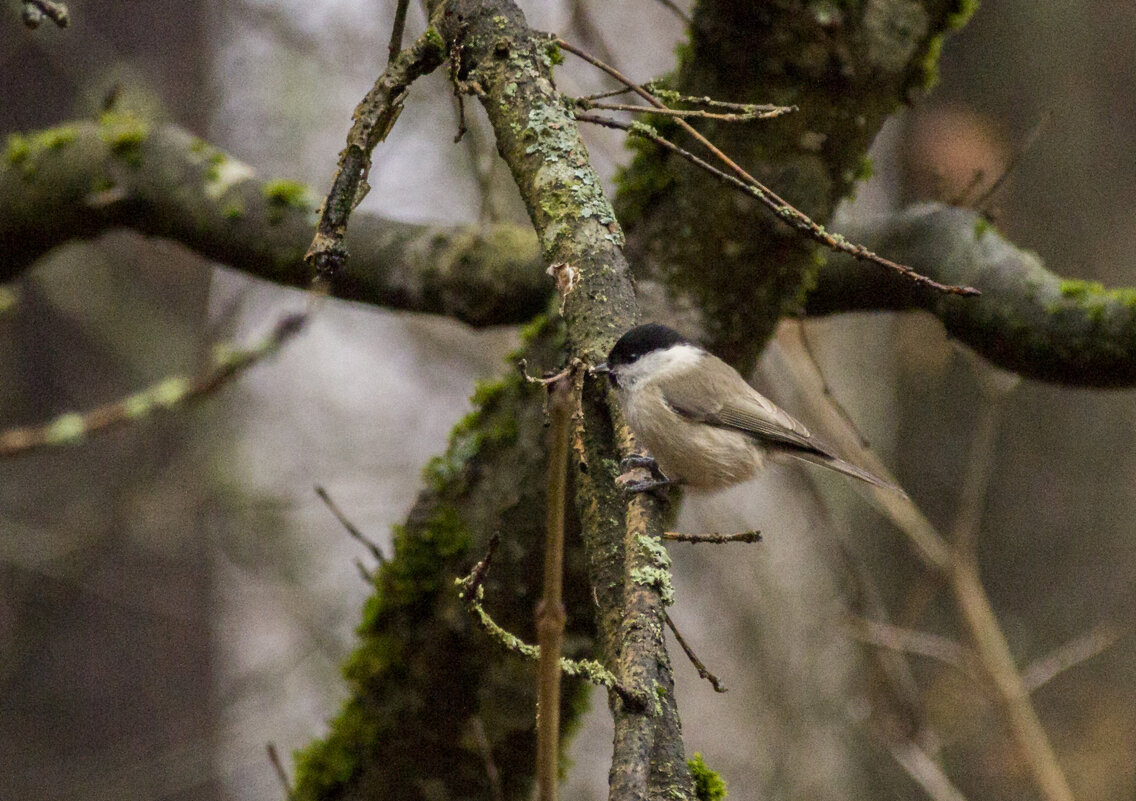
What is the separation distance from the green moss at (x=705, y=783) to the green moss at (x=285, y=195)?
2355mm

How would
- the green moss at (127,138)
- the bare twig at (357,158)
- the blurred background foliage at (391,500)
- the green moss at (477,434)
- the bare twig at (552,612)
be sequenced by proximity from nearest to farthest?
1. the bare twig at (552,612)
2. the bare twig at (357,158)
3. the green moss at (477,434)
4. the green moss at (127,138)
5. the blurred background foliage at (391,500)

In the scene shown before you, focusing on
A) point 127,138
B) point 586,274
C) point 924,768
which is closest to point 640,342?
point 586,274

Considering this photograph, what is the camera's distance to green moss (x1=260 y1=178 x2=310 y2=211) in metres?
3.00

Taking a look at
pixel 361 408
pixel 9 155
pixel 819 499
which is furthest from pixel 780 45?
pixel 361 408

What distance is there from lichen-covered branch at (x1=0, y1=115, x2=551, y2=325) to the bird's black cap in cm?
60

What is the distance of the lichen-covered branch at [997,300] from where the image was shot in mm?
2574

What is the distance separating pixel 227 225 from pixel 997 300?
2.49 meters

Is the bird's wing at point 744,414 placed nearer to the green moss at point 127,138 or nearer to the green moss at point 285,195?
the green moss at point 285,195

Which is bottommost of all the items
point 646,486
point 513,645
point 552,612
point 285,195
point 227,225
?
point 552,612

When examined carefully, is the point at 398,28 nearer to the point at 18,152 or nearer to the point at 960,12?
the point at 960,12

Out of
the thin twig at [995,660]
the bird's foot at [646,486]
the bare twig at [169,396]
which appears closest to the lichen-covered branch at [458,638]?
the bare twig at [169,396]

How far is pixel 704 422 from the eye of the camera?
2.63 m

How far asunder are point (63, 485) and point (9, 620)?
34.0 inches

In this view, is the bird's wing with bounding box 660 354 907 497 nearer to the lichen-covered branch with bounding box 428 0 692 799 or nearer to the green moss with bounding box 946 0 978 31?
the lichen-covered branch with bounding box 428 0 692 799
